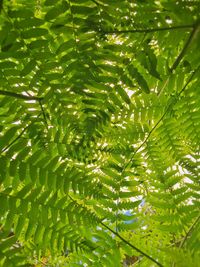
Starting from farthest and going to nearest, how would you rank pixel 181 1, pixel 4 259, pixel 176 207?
pixel 176 207 → pixel 4 259 → pixel 181 1

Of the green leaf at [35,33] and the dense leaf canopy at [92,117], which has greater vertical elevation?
the green leaf at [35,33]

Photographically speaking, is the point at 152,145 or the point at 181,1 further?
the point at 152,145

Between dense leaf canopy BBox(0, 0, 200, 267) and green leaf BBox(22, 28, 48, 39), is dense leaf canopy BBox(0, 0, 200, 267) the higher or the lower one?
the lower one

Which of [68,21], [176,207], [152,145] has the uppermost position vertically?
[68,21]

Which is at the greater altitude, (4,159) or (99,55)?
(99,55)

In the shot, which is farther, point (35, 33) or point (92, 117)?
point (92, 117)

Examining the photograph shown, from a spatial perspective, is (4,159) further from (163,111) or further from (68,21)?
(163,111)

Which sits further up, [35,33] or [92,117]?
[35,33]

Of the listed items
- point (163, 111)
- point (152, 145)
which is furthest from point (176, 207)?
point (163, 111)
